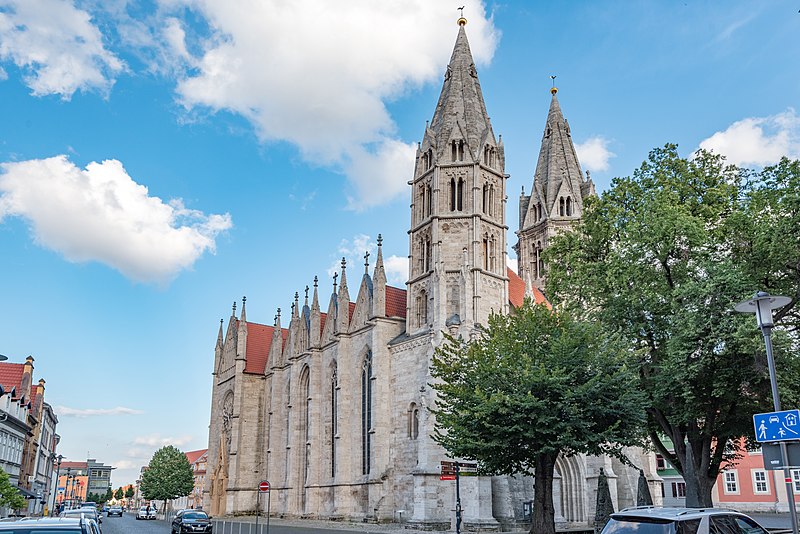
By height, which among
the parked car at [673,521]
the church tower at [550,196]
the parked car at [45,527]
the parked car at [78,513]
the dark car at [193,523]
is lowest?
the dark car at [193,523]

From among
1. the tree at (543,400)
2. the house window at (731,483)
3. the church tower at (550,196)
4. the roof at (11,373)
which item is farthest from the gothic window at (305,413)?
the house window at (731,483)

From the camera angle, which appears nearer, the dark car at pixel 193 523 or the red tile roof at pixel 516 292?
the dark car at pixel 193 523

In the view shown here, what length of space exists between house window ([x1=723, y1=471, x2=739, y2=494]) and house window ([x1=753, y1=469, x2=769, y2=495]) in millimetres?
1243

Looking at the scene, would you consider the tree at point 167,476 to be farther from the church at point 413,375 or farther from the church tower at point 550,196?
the church tower at point 550,196

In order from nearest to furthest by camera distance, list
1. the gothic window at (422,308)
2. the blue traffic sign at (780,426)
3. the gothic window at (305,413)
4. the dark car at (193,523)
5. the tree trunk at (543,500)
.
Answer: the blue traffic sign at (780,426), the tree trunk at (543,500), the dark car at (193,523), the gothic window at (422,308), the gothic window at (305,413)

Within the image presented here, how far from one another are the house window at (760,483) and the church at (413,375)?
14271 mm

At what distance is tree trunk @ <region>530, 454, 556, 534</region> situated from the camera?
20.7 m

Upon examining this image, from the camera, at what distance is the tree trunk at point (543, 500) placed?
20.7 meters

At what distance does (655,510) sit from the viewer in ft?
28.7

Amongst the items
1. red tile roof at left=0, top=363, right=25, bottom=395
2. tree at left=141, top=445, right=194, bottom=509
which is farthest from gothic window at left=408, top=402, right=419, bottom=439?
tree at left=141, top=445, right=194, bottom=509

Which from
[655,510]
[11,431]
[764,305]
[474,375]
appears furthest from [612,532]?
[11,431]

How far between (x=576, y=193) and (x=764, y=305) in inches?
1722

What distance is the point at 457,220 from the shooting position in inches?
1523

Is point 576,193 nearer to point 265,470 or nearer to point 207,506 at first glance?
point 265,470
